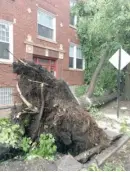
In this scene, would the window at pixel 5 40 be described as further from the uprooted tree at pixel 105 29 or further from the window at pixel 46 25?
the uprooted tree at pixel 105 29

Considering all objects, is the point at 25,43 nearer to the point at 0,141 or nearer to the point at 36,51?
the point at 36,51

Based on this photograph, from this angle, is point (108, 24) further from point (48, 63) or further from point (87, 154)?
point (87, 154)

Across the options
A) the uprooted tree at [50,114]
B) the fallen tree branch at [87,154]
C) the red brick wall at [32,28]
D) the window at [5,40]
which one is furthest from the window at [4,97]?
the fallen tree branch at [87,154]

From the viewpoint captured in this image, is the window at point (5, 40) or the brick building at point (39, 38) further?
the brick building at point (39, 38)

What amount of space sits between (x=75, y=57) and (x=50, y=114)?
15547 mm

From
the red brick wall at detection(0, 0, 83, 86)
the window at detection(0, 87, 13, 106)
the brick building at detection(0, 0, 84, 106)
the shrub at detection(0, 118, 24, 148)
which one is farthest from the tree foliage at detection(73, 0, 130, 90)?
the shrub at detection(0, 118, 24, 148)

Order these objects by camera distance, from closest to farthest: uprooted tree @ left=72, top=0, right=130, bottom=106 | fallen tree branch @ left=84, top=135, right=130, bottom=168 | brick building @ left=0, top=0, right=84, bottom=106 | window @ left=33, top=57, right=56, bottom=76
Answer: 1. fallen tree branch @ left=84, top=135, right=130, bottom=168
2. uprooted tree @ left=72, top=0, right=130, bottom=106
3. brick building @ left=0, top=0, right=84, bottom=106
4. window @ left=33, top=57, right=56, bottom=76

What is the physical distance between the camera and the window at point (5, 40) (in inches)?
543

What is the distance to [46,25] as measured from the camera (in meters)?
17.4

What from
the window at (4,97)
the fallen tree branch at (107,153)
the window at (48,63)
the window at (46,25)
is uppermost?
the window at (46,25)

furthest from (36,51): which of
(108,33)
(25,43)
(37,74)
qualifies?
(37,74)

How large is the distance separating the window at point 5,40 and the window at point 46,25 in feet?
9.28

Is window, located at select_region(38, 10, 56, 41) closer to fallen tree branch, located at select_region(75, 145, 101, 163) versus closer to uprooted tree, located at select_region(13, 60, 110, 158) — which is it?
uprooted tree, located at select_region(13, 60, 110, 158)

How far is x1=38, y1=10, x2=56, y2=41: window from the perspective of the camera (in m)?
A: 16.8
